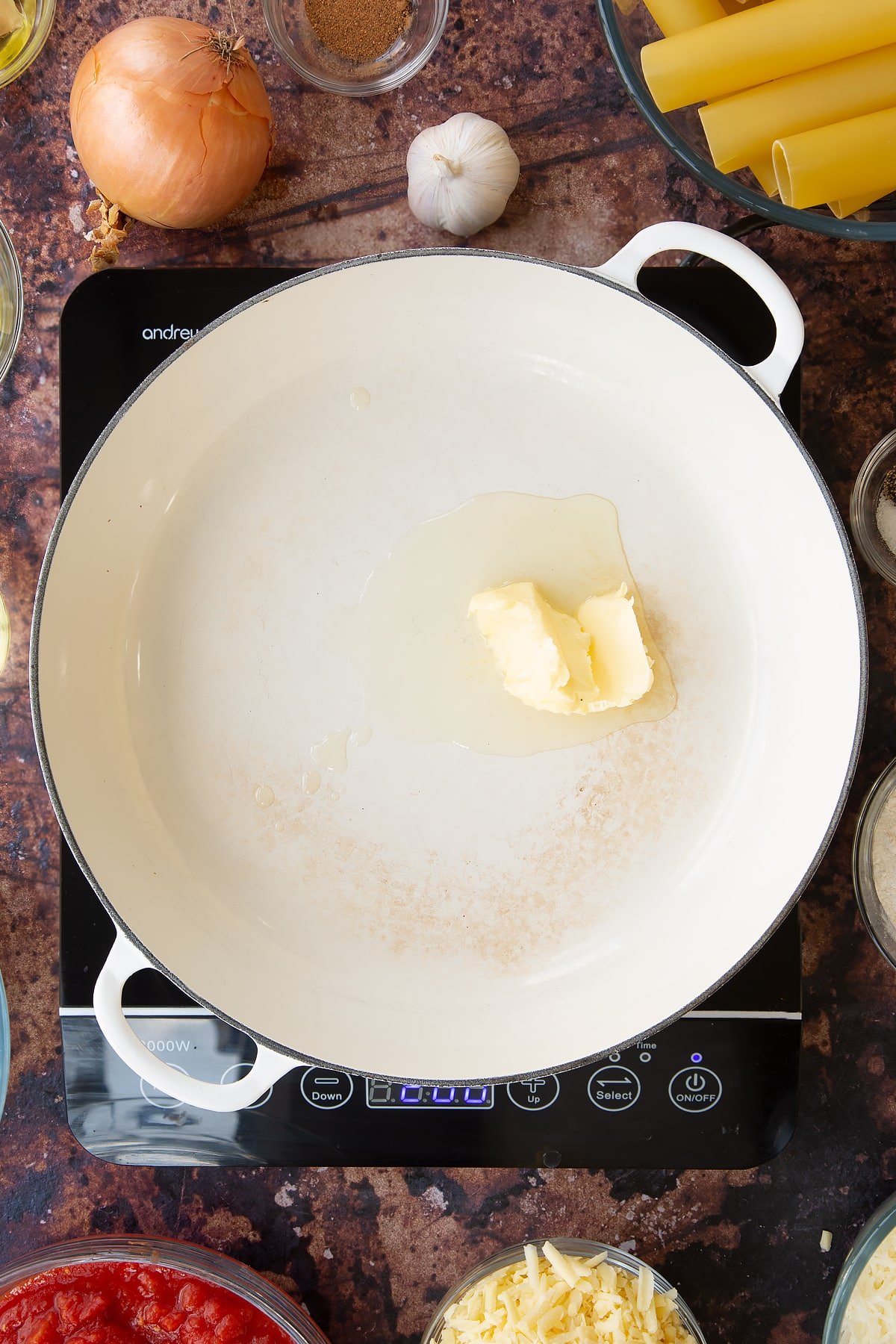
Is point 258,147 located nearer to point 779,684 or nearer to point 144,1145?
point 779,684

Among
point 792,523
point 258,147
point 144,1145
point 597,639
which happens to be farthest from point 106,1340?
point 258,147

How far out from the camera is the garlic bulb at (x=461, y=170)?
0.83 meters

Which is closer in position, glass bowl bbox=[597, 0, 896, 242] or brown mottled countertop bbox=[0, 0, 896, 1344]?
glass bowl bbox=[597, 0, 896, 242]

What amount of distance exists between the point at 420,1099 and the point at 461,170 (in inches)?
35.1

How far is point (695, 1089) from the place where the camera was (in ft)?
2.94

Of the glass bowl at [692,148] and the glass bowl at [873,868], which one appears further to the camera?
the glass bowl at [873,868]

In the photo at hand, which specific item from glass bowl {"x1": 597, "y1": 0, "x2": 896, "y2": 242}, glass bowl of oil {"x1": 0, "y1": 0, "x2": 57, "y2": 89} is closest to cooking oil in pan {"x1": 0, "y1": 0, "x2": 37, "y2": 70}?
glass bowl of oil {"x1": 0, "y1": 0, "x2": 57, "y2": 89}

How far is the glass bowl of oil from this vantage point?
88cm

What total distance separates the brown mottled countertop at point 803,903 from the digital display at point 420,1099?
0.30 ft

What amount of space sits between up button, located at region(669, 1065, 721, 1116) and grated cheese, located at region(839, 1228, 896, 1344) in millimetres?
204

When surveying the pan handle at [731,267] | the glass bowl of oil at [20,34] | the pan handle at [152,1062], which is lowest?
the pan handle at [152,1062]

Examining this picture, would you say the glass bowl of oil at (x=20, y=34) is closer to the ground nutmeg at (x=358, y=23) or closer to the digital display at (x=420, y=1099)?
the ground nutmeg at (x=358, y=23)

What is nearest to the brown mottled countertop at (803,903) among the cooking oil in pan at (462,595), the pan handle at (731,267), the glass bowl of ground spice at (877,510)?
the glass bowl of ground spice at (877,510)

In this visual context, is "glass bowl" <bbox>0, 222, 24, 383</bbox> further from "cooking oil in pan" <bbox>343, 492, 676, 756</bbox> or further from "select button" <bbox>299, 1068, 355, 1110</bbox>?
"select button" <bbox>299, 1068, 355, 1110</bbox>
